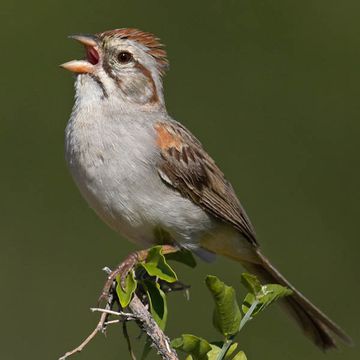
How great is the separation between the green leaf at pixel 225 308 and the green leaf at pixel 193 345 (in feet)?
0.28

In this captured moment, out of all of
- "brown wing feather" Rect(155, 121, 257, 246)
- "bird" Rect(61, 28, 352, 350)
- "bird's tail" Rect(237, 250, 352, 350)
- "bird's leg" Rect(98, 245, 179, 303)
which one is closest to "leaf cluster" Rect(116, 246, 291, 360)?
"bird's leg" Rect(98, 245, 179, 303)

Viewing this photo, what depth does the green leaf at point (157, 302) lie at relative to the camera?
326 cm

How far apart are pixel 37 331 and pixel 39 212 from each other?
788 mm

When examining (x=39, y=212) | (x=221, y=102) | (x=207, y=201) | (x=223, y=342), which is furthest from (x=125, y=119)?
(x=221, y=102)

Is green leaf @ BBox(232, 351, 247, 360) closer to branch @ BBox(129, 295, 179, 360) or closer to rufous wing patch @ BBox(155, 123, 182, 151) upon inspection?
branch @ BBox(129, 295, 179, 360)

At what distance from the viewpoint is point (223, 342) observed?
2965 millimetres

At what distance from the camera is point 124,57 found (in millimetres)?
4605

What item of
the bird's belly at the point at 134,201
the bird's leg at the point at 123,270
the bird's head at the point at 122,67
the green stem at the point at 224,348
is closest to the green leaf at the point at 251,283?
the green stem at the point at 224,348

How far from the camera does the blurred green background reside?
6152 mm

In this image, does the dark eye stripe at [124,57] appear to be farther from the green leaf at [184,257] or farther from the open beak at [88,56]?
the green leaf at [184,257]

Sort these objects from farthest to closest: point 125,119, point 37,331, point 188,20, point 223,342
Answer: point 188,20 < point 37,331 < point 125,119 < point 223,342

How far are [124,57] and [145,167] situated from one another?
48 centimetres

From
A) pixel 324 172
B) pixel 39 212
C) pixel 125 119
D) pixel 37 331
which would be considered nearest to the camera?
pixel 125 119

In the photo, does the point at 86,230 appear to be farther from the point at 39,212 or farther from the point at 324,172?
the point at 324,172
